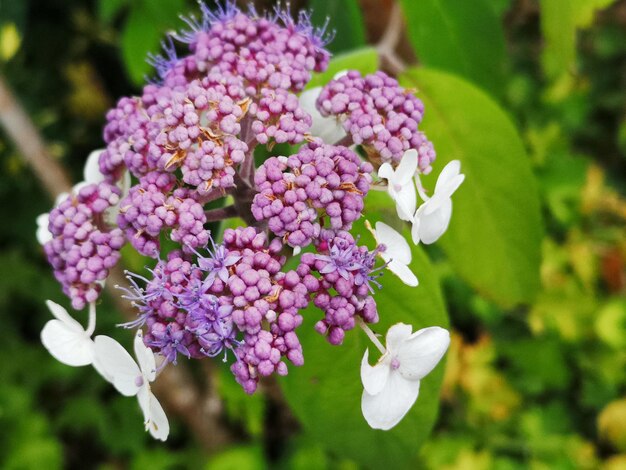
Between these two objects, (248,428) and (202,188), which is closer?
(202,188)

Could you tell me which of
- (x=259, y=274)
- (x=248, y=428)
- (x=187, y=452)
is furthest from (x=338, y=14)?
(x=187, y=452)

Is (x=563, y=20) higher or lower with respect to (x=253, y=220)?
lower

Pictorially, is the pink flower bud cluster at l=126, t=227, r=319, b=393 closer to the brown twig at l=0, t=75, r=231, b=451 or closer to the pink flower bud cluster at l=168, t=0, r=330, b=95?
the pink flower bud cluster at l=168, t=0, r=330, b=95

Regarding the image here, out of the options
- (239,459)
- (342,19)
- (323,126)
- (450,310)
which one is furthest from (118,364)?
(450,310)

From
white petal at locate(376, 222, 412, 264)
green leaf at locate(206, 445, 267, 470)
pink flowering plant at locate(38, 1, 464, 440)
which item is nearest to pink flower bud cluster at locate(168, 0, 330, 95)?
pink flowering plant at locate(38, 1, 464, 440)

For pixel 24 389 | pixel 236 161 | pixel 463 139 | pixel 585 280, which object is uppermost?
pixel 236 161

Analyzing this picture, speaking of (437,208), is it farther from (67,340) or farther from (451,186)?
(67,340)

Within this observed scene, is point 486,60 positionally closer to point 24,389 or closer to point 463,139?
point 463,139

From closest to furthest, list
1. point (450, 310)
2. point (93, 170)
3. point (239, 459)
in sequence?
point (93, 170) < point (239, 459) < point (450, 310)

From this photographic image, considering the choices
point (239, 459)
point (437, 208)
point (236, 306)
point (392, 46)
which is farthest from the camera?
point (239, 459)
